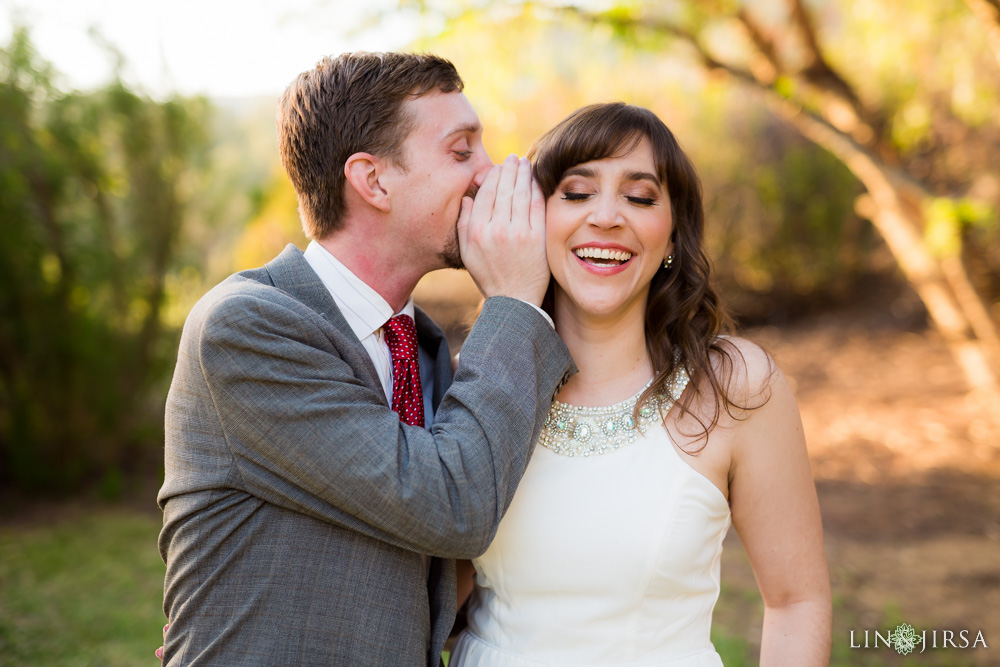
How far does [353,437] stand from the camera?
1654mm

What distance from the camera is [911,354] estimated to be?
30.1 feet

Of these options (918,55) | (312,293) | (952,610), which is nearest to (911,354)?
(918,55)

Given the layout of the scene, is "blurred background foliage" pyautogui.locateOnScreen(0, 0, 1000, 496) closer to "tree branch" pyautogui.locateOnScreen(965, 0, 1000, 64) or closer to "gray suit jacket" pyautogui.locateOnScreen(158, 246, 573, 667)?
"tree branch" pyautogui.locateOnScreen(965, 0, 1000, 64)

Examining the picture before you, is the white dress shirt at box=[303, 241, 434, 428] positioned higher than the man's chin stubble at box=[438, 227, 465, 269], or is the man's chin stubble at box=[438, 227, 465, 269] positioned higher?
the man's chin stubble at box=[438, 227, 465, 269]

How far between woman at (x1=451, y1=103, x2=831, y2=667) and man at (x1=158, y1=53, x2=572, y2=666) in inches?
7.6

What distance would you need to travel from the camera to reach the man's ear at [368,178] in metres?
2.22

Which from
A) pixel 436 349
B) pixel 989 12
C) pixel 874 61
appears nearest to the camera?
pixel 436 349

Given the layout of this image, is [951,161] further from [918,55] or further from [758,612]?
[758,612]

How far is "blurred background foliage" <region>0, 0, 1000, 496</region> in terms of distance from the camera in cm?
521

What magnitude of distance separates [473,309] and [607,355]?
313cm

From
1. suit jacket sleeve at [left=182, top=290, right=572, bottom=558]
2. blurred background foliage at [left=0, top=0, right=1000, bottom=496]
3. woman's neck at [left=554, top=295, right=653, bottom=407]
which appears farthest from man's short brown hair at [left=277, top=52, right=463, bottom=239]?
blurred background foliage at [left=0, top=0, right=1000, bottom=496]

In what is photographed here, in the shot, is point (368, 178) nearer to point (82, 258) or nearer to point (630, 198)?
point (630, 198)

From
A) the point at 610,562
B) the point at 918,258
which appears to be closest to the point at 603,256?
the point at 610,562

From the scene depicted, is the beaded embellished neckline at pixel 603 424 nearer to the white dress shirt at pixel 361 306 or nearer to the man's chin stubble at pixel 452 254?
the white dress shirt at pixel 361 306
